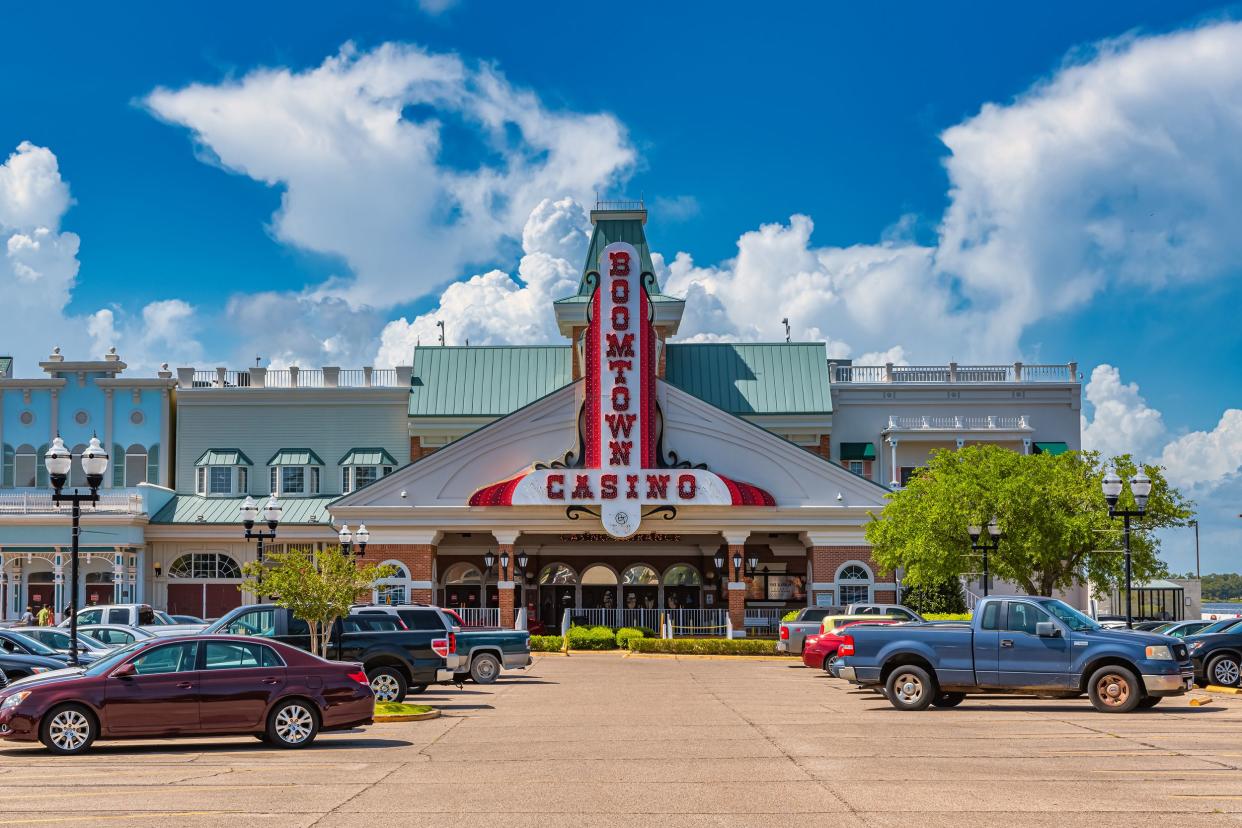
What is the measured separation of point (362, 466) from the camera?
6000 cm

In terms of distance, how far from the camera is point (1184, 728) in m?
20.6

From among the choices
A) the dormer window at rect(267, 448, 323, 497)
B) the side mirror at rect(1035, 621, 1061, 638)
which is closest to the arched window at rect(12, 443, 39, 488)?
the dormer window at rect(267, 448, 323, 497)

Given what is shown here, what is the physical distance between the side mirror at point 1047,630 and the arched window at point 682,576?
33.0 meters

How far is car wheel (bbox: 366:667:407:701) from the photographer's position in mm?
26047

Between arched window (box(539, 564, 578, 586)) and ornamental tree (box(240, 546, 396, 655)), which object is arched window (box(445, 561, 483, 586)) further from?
ornamental tree (box(240, 546, 396, 655))

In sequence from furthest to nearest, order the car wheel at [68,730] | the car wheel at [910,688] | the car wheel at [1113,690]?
the car wheel at [910,688] < the car wheel at [1113,690] < the car wheel at [68,730]

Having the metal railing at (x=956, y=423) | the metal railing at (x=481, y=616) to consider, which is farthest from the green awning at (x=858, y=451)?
the metal railing at (x=481, y=616)

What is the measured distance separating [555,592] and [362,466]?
1005 cm

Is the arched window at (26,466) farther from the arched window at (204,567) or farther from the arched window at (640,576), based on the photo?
the arched window at (640,576)

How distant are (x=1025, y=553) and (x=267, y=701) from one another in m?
27.0

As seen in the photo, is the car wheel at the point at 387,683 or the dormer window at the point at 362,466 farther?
the dormer window at the point at 362,466

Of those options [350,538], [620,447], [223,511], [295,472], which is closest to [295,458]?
[295,472]

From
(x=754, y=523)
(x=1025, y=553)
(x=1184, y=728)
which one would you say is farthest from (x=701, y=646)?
(x=1184, y=728)

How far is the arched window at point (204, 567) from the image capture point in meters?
57.7
